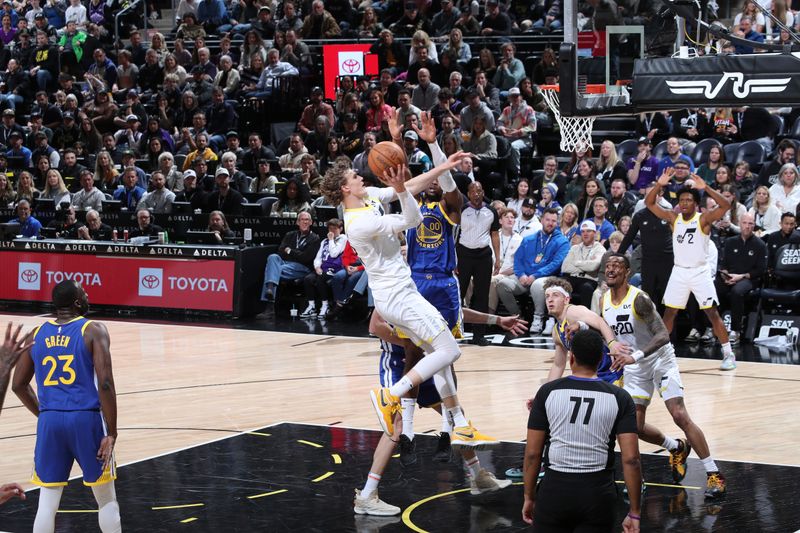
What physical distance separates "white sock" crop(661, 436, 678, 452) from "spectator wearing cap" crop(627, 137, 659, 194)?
879 cm

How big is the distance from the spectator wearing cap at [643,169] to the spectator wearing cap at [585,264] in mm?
1929

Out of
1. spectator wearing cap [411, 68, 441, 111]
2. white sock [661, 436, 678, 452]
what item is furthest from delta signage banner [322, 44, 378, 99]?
white sock [661, 436, 678, 452]

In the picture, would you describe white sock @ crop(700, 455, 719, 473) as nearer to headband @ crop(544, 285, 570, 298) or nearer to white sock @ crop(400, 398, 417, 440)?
headband @ crop(544, 285, 570, 298)

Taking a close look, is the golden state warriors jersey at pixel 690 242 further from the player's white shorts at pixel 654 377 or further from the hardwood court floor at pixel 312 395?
the player's white shorts at pixel 654 377

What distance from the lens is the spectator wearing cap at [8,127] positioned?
23.3m

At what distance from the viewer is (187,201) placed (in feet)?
64.8

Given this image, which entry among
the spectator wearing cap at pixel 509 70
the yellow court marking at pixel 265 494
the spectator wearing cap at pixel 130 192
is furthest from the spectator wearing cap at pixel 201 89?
the yellow court marking at pixel 265 494

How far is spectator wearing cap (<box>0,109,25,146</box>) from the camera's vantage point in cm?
2327

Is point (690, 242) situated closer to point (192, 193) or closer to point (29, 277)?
point (192, 193)

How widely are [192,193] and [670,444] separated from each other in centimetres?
1282

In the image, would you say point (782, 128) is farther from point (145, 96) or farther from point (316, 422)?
point (145, 96)

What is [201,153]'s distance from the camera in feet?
67.5

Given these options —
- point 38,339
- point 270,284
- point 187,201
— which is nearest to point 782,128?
point 270,284

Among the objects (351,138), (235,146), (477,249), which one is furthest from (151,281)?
(477,249)
